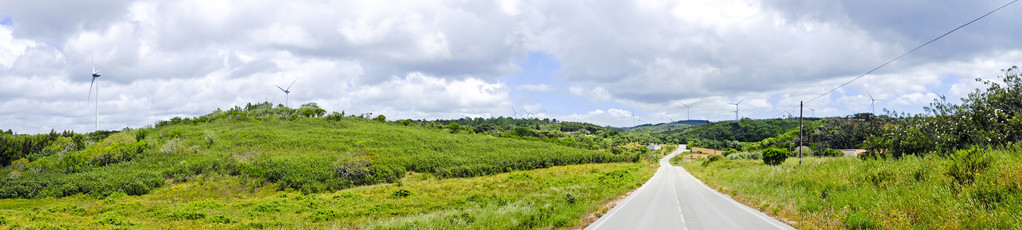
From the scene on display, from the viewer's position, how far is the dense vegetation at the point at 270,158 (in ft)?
140

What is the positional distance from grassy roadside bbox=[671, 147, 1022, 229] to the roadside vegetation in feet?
0.08

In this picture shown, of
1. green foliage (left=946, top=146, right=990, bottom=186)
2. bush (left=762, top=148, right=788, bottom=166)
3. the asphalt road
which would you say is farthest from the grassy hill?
bush (left=762, top=148, right=788, bottom=166)

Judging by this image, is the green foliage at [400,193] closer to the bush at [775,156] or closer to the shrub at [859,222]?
the shrub at [859,222]

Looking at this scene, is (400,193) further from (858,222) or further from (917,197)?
(917,197)

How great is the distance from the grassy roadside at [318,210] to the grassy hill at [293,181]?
11cm

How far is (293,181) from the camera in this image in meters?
44.6

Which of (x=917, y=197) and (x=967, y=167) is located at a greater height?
(x=967, y=167)

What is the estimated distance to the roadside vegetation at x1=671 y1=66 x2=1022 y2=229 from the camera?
1139 cm

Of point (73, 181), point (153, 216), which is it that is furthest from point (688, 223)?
point (73, 181)

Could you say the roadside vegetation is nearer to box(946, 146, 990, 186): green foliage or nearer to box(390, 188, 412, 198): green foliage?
box(946, 146, 990, 186): green foliage

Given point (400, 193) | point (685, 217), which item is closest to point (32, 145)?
point (400, 193)

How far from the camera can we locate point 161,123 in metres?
92.4

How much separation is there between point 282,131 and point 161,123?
122 ft

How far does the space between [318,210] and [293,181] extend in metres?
18.8
